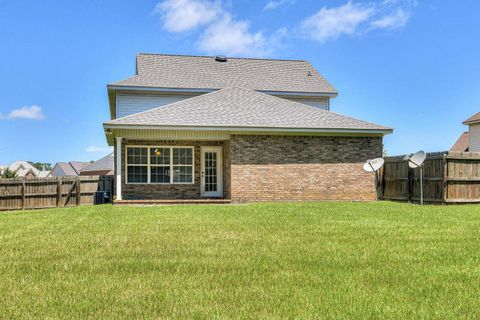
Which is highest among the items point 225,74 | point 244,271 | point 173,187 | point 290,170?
point 225,74

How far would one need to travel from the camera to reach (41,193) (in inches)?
781

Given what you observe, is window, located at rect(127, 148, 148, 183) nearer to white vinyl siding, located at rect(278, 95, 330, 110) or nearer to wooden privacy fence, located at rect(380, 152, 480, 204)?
white vinyl siding, located at rect(278, 95, 330, 110)

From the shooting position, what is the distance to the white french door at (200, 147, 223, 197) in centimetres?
2070

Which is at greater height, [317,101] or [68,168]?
[317,101]

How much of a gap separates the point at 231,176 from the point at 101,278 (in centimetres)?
1313

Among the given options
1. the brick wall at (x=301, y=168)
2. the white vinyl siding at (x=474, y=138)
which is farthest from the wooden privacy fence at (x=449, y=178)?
the white vinyl siding at (x=474, y=138)

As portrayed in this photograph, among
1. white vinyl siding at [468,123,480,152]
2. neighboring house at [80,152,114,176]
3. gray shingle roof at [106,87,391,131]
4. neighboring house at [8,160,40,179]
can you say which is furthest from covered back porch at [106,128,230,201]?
neighboring house at [8,160,40,179]

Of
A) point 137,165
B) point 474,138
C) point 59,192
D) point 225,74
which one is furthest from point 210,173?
point 474,138

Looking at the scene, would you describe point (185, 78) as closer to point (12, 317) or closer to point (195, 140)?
point (195, 140)

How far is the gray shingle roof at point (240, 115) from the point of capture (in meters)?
18.6

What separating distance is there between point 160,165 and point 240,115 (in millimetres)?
4077

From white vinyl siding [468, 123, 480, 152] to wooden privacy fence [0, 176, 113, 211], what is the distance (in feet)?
85.8

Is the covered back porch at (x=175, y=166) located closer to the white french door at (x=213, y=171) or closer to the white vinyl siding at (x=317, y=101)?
the white french door at (x=213, y=171)

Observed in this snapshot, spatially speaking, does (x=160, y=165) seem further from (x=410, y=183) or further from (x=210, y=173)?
(x=410, y=183)
